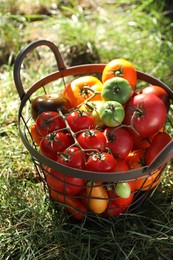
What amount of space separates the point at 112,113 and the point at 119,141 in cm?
11

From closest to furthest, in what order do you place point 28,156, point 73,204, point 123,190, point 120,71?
point 123,190 < point 73,204 < point 120,71 < point 28,156

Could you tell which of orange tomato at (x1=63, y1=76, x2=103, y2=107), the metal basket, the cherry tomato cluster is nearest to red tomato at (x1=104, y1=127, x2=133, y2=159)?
the cherry tomato cluster

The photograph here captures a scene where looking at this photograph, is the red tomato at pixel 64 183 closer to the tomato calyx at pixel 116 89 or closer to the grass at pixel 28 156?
the grass at pixel 28 156

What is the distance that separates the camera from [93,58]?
2.71 m

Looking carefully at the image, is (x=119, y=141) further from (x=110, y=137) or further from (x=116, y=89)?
(x=116, y=89)

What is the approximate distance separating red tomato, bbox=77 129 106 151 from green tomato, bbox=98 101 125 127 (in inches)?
2.4

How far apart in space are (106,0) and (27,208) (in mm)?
2071

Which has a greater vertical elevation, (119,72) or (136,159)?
(119,72)

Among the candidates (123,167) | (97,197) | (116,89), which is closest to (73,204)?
(97,197)

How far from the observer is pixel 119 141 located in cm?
155

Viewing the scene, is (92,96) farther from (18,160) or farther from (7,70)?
(7,70)

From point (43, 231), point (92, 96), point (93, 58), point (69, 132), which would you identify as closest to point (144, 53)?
point (93, 58)

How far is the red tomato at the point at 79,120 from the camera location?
156 cm

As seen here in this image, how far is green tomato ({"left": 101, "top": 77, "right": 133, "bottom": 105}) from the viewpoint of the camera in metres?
1.63
